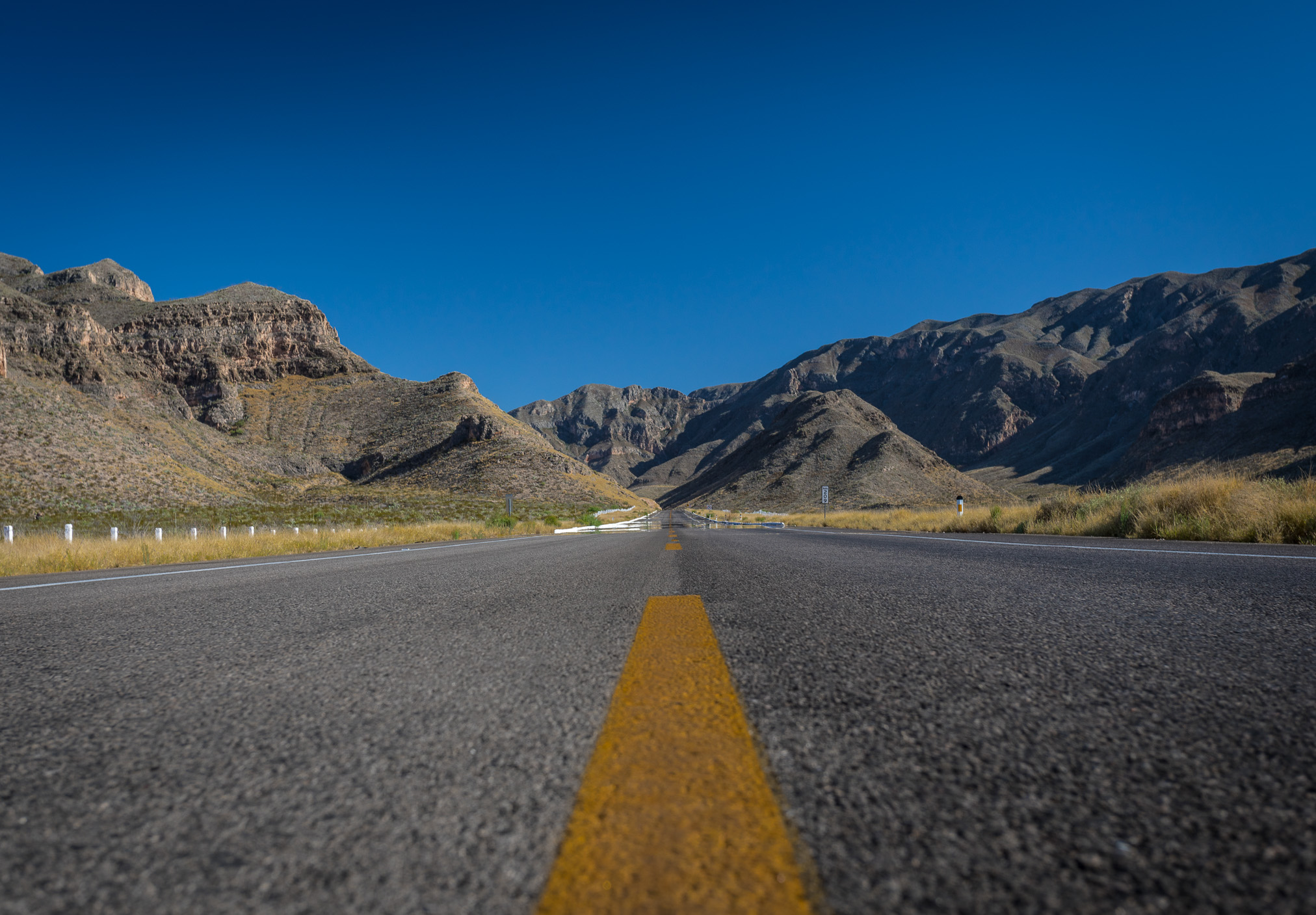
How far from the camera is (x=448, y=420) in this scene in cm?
6994

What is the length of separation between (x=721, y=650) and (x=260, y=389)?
3592 inches

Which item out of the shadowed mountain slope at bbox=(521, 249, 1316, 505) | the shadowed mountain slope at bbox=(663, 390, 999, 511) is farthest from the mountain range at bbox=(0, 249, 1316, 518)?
the shadowed mountain slope at bbox=(521, 249, 1316, 505)

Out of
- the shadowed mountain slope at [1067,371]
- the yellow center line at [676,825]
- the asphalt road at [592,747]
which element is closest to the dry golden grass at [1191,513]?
the asphalt road at [592,747]

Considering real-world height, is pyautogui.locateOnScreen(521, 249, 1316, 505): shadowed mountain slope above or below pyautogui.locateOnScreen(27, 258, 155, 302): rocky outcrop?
below

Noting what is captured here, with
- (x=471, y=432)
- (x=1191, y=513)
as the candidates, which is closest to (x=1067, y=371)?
(x=471, y=432)

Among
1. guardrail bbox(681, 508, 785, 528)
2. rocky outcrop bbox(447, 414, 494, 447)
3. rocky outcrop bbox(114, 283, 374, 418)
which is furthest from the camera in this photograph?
rocky outcrop bbox(114, 283, 374, 418)

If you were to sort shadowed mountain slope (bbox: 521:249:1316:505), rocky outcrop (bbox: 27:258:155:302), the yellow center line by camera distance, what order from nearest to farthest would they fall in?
the yellow center line, rocky outcrop (bbox: 27:258:155:302), shadowed mountain slope (bbox: 521:249:1316:505)

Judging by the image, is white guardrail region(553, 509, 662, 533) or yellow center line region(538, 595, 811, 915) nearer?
yellow center line region(538, 595, 811, 915)

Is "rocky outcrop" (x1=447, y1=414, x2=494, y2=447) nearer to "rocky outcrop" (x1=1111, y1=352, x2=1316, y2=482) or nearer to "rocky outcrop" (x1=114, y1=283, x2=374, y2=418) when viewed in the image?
"rocky outcrop" (x1=114, y1=283, x2=374, y2=418)

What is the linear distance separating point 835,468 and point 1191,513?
239 feet

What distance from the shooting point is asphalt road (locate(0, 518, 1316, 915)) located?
863 mm

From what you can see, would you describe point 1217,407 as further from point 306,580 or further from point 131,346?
point 131,346

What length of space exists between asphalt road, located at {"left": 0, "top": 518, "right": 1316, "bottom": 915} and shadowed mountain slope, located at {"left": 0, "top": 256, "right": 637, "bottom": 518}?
4160 cm

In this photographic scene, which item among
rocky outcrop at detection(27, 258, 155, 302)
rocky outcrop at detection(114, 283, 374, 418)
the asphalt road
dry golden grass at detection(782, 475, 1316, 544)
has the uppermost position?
rocky outcrop at detection(27, 258, 155, 302)
